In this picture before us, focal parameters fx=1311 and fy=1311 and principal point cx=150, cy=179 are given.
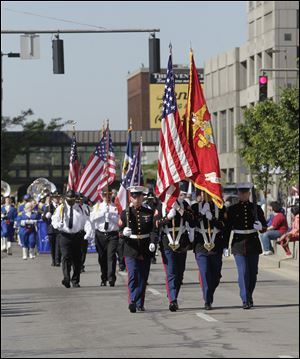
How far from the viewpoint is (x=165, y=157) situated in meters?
19.9

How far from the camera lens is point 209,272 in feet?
58.0

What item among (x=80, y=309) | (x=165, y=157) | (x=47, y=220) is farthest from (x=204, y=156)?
(x=47, y=220)

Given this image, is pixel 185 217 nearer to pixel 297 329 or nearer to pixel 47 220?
pixel 297 329

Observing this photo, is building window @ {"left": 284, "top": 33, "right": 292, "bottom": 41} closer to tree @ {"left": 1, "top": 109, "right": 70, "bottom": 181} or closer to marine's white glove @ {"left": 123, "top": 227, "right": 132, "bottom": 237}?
tree @ {"left": 1, "top": 109, "right": 70, "bottom": 181}

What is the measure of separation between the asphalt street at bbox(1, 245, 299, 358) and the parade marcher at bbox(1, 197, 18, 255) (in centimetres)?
1225

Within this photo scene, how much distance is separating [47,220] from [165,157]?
12.9m

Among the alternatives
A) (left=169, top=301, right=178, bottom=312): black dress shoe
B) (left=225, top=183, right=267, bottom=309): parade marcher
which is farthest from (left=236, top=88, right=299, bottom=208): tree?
(left=169, top=301, right=178, bottom=312): black dress shoe

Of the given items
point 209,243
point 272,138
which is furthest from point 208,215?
point 272,138

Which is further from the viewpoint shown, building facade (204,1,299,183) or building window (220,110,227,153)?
building window (220,110,227,153)

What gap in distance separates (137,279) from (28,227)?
15.4 m

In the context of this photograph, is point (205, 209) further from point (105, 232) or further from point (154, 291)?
point (105, 232)

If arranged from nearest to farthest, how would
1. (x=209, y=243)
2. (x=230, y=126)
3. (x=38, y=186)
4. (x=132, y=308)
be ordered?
(x=132, y=308) → (x=209, y=243) → (x=38, y=186) → (x=230, y=126)

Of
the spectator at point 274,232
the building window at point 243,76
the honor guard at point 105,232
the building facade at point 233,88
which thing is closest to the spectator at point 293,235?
the spectator at point 274,232

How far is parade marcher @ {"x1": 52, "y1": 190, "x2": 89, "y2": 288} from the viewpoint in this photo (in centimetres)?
2245
